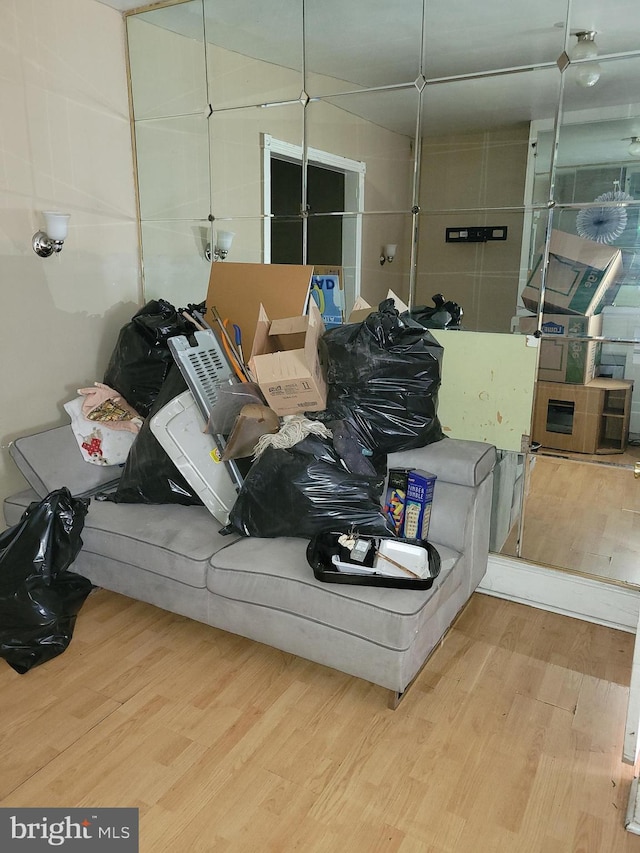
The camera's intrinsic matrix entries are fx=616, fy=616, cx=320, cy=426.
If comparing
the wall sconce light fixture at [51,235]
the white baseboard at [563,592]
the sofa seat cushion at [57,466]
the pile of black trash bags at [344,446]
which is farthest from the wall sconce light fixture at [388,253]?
the sofa seat cushion at [57,466]

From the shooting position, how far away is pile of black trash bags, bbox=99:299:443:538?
2.09m

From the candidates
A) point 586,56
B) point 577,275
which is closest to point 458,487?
point 577,275

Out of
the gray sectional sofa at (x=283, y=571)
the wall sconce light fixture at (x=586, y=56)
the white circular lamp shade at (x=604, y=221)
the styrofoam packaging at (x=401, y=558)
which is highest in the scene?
the wall sconce light fixture at (x=586, y=56)

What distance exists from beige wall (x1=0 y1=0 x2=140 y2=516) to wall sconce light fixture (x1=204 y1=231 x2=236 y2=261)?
19.4 inches

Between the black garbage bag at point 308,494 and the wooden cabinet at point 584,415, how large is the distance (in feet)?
2.34

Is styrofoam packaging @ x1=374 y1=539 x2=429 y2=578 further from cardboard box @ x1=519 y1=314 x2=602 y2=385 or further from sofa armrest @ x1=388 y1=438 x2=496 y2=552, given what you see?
cardboard box @ x1=519 y1=314 x2=602 y2=385

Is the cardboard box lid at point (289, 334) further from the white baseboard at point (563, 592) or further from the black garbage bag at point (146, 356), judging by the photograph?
the white baseboard at point (563, 592)

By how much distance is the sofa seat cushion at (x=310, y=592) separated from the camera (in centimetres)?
179

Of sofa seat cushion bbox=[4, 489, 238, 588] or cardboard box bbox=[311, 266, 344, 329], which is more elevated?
cardboard box bbox=[311, 266, 344, 329]

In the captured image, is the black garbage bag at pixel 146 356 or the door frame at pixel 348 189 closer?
the door frame at pixel 348 189

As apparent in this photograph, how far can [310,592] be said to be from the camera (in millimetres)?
1892

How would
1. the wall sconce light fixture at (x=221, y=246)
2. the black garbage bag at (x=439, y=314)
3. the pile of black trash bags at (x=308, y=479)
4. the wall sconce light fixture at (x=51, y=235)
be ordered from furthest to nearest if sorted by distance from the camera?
the wall sconce light fixture at (x=221, y=246) < the wall sconce light fixture at (x=51, y=235) < the black garbage bag at (x=439, y=314) < the pile of black trash bags at (x=308, y=479)

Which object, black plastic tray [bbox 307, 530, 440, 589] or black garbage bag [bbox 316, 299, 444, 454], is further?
black garbage bag [bbox 316, 299, 444, 454]

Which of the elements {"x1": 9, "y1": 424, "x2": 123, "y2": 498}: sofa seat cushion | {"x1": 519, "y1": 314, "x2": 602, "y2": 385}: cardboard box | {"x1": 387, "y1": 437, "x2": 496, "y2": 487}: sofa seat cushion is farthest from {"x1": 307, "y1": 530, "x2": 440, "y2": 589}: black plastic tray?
{"x1": 9, "y1": 424, "x2": 123, "y2": 498}: sofa seat cushion
